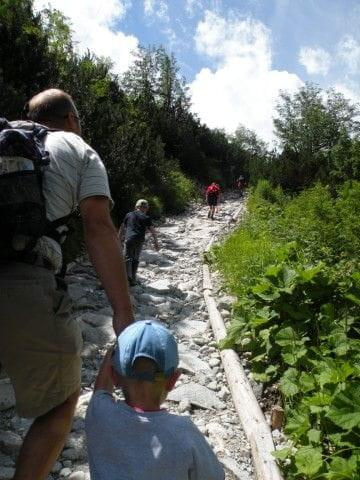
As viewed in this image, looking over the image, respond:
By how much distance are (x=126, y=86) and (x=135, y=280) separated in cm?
3624

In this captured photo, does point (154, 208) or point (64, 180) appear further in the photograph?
point (154, 208)

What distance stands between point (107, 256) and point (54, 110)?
0.82m

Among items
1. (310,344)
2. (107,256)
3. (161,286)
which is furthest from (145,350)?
(161,286)

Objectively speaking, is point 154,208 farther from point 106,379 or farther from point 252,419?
point 106,379

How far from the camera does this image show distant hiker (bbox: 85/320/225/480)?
167cm

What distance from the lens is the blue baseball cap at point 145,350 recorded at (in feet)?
5.64

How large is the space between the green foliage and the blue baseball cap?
5.14 ft

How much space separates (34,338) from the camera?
73.0 inches

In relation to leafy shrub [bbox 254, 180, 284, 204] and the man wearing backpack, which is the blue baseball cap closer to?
the man wearing backpack


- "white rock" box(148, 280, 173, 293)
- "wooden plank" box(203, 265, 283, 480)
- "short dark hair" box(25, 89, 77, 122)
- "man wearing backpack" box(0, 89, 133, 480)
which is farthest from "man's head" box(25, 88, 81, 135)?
"white rock" box(148, 280, 173, 293)

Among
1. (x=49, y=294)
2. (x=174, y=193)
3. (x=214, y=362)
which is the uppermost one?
(x=49, y=294)

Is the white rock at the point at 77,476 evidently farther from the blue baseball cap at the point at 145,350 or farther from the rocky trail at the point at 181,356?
the blue baseball cap at the point at 145,350

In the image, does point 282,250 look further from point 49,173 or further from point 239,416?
point 49,173

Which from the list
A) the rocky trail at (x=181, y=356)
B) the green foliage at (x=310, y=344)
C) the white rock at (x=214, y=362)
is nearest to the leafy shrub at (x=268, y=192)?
the rocky trail at (x=181, y=356)
